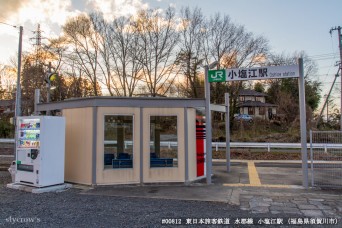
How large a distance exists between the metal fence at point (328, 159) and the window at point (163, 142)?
3935 millimetres

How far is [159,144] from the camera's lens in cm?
882

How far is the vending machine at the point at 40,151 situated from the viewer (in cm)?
786

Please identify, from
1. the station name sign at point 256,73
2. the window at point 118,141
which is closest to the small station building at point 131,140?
the window at point 118,141

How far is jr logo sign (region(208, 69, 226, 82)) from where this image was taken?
9062mm

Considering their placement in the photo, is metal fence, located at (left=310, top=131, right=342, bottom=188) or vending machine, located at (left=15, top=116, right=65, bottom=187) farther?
metal fence, located at (left=310, top=131, right=342, bottom=188)

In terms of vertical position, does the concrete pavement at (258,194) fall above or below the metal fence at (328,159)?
below

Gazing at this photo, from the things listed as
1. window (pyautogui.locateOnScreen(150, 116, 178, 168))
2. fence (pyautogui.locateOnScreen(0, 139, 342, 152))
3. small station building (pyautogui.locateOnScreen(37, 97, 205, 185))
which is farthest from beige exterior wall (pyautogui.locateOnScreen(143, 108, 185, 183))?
fence (pyautogui.locateOnScreen(0, 139, 342, 152))

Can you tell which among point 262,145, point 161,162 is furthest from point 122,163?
point 262,145

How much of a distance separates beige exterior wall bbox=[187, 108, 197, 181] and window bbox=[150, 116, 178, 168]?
0.44 meters

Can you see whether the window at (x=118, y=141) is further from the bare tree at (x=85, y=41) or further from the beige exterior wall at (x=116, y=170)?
the bare tree at (x=85, y=41)

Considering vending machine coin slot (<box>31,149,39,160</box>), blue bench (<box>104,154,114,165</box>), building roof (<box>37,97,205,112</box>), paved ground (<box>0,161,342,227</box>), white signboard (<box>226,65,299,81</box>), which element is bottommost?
paved ground (<box>0,161,342,227</box>)

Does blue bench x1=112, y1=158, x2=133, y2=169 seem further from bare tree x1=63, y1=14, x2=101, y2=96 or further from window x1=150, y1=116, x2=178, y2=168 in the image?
bare tree x1=63, y1=14, x2=101, y2=96

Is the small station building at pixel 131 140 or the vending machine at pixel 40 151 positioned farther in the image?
the small station building at pixel 131 140

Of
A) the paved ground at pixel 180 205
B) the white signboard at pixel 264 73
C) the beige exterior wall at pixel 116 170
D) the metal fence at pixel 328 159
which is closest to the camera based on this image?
the paved ground at pixel 180 205
